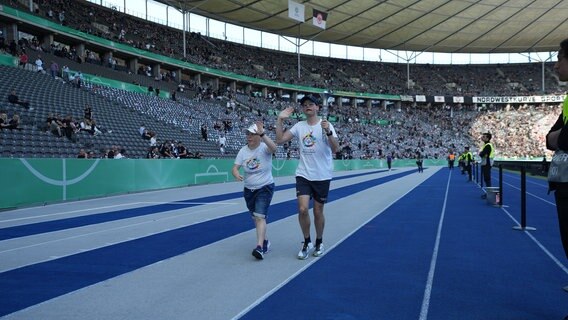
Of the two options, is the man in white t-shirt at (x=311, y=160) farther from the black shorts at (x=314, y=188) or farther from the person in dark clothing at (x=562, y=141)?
the person in dark clothing at (x=562, y=141)

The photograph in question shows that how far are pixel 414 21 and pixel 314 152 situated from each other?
Answer: 2391 inches

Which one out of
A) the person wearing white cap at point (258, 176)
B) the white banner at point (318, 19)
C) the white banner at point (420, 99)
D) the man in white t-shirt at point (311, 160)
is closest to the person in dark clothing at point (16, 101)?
the person wearing white cap at point (258, 176)

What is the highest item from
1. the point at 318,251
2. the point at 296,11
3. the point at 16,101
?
the point at 296,11

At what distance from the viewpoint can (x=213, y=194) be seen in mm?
16422

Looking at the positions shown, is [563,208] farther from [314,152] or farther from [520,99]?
[520,99]

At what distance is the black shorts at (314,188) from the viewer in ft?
19.3

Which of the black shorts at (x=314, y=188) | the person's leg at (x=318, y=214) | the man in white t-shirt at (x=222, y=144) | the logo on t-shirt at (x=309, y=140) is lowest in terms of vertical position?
the person's leg at (x=318, y=214)

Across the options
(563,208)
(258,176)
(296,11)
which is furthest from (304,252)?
(296,11)

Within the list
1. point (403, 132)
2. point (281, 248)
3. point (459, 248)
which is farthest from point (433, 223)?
point (403, 132)

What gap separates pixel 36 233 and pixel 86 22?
3854cm

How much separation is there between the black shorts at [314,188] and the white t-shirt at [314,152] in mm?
52

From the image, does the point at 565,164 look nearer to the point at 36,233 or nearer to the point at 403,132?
the point at 36,233

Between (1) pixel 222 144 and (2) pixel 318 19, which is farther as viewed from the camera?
(2) pixel 318 19

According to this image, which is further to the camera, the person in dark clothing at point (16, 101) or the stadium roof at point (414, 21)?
the stadium roof at point (414, 21)
